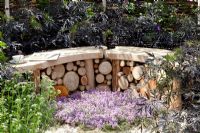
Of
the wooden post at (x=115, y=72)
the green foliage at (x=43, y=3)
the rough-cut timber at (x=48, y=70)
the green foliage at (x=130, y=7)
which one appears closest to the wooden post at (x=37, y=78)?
the rough-cut timber at (x=48, y=70)

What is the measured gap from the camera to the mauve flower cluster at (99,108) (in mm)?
5207

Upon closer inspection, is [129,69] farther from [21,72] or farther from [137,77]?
[21,72]

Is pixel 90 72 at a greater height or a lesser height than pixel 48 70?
lesser

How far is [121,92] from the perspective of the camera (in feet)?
20.7

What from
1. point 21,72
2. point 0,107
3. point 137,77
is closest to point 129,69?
point 137,77

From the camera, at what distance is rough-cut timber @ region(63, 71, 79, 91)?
6.23 metres

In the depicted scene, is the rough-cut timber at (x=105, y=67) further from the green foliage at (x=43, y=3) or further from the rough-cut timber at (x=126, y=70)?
the green foliage at (x=43, y=3)

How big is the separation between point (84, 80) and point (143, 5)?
1.62 m

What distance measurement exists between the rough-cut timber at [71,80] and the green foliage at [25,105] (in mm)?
1004

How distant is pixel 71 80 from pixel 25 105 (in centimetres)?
145

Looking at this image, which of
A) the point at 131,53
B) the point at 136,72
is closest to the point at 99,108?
the point at 136,72

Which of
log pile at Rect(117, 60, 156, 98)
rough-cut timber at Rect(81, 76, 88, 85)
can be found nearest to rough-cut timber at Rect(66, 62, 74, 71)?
rough-cut timber at Rect(81, 76, 88, 85)

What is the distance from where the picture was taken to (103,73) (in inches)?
256

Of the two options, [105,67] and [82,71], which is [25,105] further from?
[105,67]
